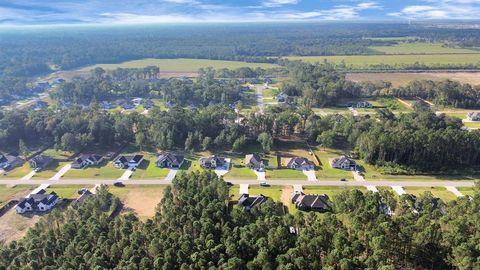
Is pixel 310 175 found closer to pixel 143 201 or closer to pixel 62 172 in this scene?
pixel 143 201

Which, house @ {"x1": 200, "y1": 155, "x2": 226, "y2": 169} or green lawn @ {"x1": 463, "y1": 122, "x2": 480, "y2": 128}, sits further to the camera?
green lawn @ {"x1": 463, "y1": 122, "x2": 480, "y2": 128}

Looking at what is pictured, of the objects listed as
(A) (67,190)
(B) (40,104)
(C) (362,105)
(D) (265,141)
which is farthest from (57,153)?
(C) (362,105)

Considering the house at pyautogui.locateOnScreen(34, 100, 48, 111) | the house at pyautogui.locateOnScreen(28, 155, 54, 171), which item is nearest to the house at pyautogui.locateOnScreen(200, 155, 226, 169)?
the house at pyautogui.locateOnScreen(28, 155, 54, 171)

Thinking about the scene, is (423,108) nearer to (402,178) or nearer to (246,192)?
(402,178)

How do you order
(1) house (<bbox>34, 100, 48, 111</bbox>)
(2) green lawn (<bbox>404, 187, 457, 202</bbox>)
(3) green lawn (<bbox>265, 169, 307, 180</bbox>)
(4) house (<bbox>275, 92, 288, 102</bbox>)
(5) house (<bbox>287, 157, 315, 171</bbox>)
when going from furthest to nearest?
(4) house (<bbox>275, 92, 288, 102</bbox>) < (1) house (<bbox>34, 100, 48, 111</bbox>) < (5) house (<bbox>287, 157, 315, 171</bbox>) < (3) green lawn (<bbox>265, 169, 307, 180</bbox>) < (2) green lawn (<bbox>404, 187, 457, 202</bbox>)

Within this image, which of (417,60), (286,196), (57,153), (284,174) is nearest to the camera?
(286,196)

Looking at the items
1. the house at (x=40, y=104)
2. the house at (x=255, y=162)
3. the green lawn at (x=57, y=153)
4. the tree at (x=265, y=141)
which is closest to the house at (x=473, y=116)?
the tree at (x=265, y=141)

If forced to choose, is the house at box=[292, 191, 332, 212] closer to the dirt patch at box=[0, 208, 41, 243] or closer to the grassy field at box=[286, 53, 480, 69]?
the dirt patch at box=[0, 208, 41, 243]

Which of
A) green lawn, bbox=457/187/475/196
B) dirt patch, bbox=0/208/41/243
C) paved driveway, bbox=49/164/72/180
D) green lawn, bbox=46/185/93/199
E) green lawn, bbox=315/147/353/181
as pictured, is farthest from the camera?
paved driveway, bbox=49/164/72/180
